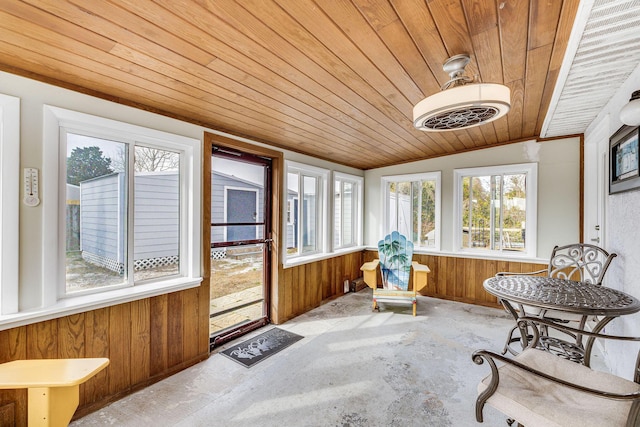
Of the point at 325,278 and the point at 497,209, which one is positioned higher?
the point at 497,209

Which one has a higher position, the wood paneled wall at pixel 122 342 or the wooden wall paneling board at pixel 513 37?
the wooden wall paneling board at pixel 513 37

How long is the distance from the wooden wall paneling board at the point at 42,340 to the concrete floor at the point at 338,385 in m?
0.50

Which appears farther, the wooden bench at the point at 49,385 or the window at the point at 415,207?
the window at the point at 415,207

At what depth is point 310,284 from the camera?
3838mm

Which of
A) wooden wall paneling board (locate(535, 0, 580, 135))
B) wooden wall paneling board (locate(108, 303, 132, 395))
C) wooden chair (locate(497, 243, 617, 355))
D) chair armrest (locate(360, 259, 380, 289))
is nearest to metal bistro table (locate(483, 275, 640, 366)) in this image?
wooden chair (locate(497, 243, 617, 355))

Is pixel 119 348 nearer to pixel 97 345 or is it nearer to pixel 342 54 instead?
pixel 97 345

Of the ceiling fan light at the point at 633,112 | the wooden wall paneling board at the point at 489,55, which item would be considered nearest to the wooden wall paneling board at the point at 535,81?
the wooden wall paneling board at the point at 489,55

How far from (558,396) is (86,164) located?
3.04 meters

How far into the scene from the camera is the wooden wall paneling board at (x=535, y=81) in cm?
165

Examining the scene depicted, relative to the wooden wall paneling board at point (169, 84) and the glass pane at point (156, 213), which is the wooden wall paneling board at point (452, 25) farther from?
the glass pane at point (156, 213)

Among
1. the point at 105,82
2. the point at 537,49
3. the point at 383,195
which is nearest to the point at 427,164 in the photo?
the point at 383,195

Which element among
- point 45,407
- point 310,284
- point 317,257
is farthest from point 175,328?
point 317,257

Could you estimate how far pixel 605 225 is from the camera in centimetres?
255

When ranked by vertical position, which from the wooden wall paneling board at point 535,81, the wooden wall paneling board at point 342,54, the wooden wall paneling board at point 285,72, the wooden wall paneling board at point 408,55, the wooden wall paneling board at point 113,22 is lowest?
the wooden wall paneling board at point 113,22
